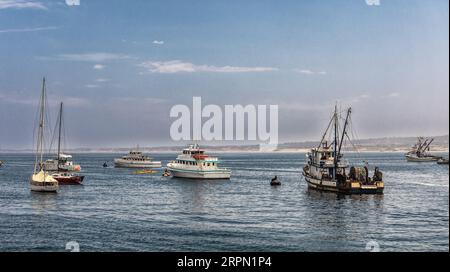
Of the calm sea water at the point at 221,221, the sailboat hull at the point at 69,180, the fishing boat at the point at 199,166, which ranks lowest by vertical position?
the calm sea water at the point at 221,221

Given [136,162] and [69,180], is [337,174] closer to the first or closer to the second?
[69,180]

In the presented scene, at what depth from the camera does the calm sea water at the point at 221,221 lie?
Answer: 1314 inches

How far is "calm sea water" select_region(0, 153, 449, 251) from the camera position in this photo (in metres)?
33.4

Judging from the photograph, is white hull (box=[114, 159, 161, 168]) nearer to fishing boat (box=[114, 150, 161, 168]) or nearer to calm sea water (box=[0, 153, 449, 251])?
fishing boat (box=[114, 150, 161, 168])

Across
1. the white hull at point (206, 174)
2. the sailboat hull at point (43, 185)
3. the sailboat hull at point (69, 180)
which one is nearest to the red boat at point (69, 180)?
the sailboat hull at point (69, 180)

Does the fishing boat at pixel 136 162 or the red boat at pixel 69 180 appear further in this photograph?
the fishing boat at pixel 136 162

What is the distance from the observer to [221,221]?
43250 mm

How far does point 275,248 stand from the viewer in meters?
32.1

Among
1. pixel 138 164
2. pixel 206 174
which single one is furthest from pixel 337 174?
pixel 138 164

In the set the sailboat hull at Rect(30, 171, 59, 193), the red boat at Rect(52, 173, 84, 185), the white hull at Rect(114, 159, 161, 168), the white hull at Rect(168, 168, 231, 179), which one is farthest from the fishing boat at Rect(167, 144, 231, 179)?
the white hull at Rect(114, 159, 161, 168)

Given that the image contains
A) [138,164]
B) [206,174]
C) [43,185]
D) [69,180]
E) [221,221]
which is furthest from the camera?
[138,164]

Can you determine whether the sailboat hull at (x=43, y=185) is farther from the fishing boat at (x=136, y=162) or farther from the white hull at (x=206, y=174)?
the fishing boat at (x=136, y=162)
